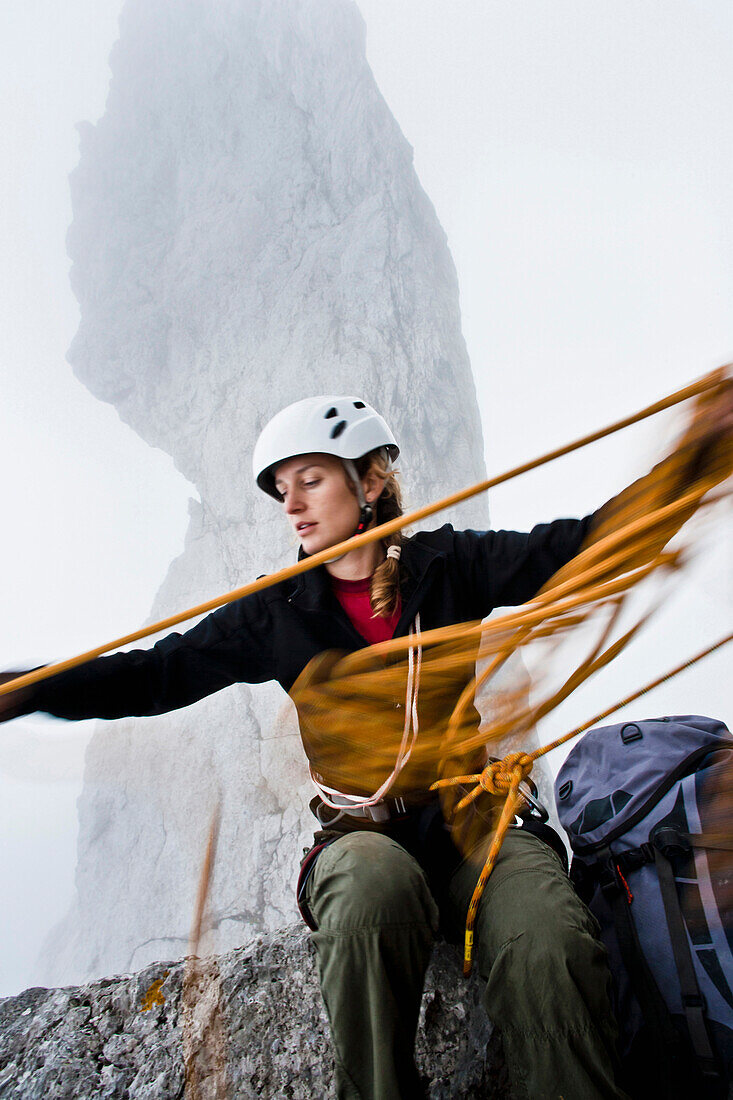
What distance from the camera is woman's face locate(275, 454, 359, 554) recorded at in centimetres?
120

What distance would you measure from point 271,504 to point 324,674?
9.39 meters

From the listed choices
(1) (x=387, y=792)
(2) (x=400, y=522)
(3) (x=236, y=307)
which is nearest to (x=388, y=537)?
(2) (x=400, y=522)

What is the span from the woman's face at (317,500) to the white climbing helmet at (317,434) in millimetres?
29

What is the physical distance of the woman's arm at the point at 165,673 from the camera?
97cm

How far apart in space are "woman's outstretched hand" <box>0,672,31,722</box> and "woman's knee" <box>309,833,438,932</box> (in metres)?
0.56

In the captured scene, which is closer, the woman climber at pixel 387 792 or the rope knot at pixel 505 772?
the woman climber at pixel 387 792

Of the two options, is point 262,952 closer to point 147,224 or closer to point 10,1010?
point 10,1010

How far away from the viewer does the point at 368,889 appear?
79 centimetres

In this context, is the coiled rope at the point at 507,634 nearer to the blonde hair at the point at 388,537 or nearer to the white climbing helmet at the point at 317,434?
the blonde hair at the point at 388,537

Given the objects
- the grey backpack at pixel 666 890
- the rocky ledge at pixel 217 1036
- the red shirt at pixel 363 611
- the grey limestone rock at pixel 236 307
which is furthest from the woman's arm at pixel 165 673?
the grey limestone rock at pixel 236 307

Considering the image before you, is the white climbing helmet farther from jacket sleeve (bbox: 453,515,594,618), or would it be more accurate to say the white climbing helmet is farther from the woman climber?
jacket sleeve (bbox: 453,515,594,618)

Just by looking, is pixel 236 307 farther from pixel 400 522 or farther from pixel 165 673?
pixel 400 522

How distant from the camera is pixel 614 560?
0.76m

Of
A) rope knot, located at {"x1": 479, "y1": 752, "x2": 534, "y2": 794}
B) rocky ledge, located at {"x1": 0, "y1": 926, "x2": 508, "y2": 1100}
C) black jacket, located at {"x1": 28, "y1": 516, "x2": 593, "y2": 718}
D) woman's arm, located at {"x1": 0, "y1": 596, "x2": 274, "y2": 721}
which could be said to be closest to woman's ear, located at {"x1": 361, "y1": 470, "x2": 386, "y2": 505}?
black jacket, located at {"x1": 28, "y1": 516, "x2": 593, "y2": 718}
